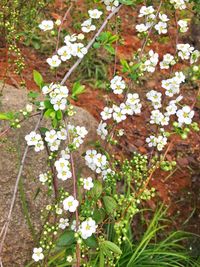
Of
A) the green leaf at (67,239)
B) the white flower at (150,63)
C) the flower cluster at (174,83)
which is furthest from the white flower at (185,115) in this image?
the green leaf at (67,239)

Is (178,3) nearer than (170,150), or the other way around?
(178,3)

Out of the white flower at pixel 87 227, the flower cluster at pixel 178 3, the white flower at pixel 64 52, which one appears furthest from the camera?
the flower cluster at pixel 178 3

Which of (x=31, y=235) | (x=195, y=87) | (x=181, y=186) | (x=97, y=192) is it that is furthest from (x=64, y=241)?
(x=195, y=87)

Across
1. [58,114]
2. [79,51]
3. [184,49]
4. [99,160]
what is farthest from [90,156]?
[184,49]

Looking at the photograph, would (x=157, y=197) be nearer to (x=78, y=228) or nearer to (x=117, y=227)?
(x=117, y=227)

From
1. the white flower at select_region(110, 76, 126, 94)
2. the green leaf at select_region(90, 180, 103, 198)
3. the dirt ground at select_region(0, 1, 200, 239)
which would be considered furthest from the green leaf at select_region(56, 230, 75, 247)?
the dirt ground at select_region(0, 1, 200, 239)

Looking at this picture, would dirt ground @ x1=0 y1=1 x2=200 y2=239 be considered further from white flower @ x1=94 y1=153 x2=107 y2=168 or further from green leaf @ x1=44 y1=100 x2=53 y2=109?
green leaf @ x1=44 y1=100 x2=53 y2=109

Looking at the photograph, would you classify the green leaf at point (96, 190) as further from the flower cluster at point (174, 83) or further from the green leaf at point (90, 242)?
the flower cluster at point (174, 83)

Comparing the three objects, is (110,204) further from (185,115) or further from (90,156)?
(185,115)
